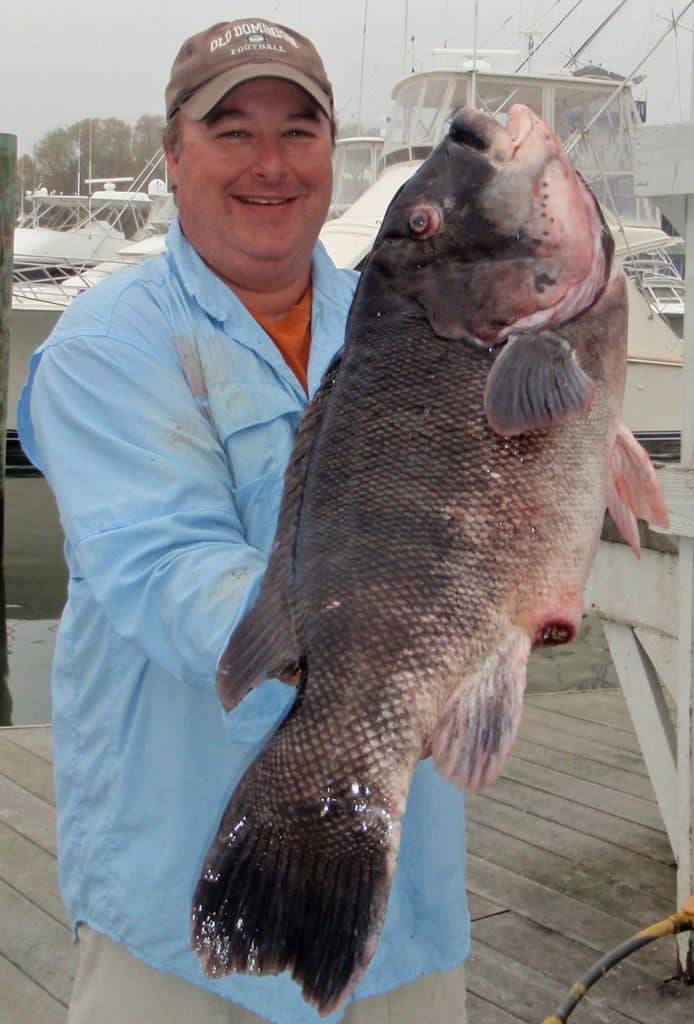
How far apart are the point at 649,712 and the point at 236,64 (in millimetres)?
2572

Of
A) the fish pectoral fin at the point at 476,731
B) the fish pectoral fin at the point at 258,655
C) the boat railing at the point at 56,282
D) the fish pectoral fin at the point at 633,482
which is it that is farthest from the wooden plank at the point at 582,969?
the boat railing at the point at 56,282

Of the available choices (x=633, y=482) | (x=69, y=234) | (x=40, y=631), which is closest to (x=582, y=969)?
(x=633, y=482)

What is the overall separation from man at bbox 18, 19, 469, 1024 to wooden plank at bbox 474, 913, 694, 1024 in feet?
4.06

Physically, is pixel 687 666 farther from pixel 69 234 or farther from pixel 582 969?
pixel 69 234

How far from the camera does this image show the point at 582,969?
3.58 metres

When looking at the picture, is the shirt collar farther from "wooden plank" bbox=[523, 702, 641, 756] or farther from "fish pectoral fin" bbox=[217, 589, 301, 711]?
"wooden plank" bbox=[523, 702, 641, 756]

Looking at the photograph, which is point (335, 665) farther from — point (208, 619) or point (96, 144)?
point (96, 144)

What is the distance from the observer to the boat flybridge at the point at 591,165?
51.1 ft

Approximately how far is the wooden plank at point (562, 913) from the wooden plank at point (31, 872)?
4.85 feet

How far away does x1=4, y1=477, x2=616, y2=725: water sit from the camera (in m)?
9.27

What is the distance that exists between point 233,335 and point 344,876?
109 cm

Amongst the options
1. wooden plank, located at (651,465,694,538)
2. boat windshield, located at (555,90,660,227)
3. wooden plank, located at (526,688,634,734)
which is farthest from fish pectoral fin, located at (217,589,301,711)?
boat windshield, located at (555,90,660,227)

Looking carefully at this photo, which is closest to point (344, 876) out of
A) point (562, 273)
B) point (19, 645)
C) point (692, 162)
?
point (562, 273)

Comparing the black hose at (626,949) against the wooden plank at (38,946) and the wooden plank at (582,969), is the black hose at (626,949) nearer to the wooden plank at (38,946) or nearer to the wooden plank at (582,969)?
the wooden plank at (582,969)
